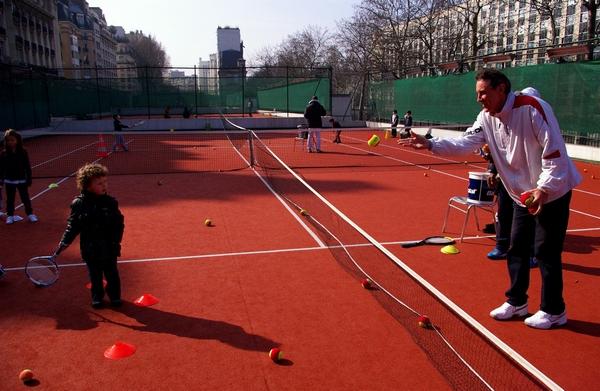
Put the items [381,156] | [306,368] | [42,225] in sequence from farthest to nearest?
[381,156], [42,225], [306,368]

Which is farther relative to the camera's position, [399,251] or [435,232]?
[435,232]

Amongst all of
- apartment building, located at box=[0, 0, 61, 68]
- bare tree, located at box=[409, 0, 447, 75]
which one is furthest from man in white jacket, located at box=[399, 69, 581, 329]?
apartment building, located at box=[0, 0, 61, 68]

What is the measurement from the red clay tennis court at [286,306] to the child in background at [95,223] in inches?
22.3

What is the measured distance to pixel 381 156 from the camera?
1847 centimetres

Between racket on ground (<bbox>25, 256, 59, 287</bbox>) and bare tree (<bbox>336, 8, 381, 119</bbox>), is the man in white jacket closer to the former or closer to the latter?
racket on ground (<bbox>25, 256, 59, 287</bbox>)

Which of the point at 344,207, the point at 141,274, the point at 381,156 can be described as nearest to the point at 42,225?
the point at 141,274

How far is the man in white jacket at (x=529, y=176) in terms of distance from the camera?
3.78m

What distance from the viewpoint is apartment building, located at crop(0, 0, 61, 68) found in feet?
169

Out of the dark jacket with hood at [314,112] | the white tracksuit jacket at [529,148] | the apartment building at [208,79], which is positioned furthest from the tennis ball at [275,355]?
the apartment building at [208,79]

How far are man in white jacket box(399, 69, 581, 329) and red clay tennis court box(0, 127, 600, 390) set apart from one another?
0.31 metres

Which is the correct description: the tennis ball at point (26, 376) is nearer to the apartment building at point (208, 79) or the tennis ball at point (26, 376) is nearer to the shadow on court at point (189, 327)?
the shadow on court at point (189, 327)

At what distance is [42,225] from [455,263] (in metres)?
6.80

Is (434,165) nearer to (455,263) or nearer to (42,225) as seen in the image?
(455,263)

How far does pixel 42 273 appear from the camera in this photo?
5539 mm
